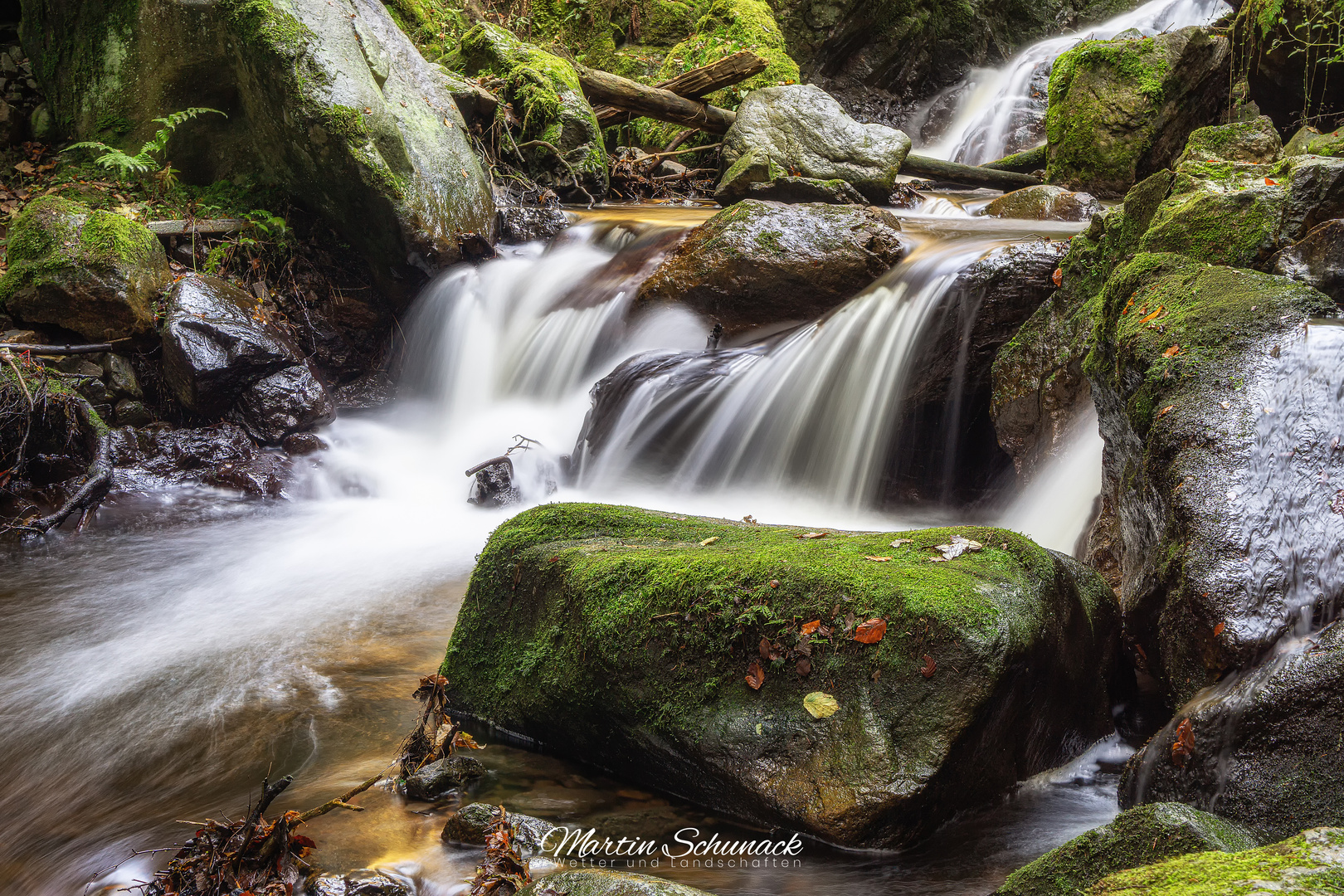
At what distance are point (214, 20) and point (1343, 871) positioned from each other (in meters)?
9.23

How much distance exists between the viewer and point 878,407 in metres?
6.15

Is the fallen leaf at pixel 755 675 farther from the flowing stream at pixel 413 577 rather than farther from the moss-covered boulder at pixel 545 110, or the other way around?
the moss-covered boulder at pixel 545 110

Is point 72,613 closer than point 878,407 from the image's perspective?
Yes

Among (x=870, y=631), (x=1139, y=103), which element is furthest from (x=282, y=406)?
(x=1139, y=103)

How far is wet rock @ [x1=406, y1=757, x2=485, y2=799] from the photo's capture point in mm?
2678

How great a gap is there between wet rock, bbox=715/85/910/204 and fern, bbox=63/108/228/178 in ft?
17.6

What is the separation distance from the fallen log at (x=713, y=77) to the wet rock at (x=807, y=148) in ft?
4.01

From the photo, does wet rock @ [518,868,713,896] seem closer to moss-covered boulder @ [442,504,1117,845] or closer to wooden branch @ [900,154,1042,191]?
moss-covered boulder @ [442,504,1117,845]

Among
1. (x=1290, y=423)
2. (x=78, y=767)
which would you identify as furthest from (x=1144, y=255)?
(x=78, y=767)

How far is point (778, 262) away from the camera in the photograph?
22.0ft

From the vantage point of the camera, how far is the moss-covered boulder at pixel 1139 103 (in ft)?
30.2

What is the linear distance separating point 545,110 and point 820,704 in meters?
9.08

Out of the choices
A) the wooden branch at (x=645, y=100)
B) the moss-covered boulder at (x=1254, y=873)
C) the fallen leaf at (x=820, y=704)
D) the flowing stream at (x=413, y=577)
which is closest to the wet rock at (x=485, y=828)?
the flowing stream at (x=413, y=577)

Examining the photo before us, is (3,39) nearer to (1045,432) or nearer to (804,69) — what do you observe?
(1045,432)
